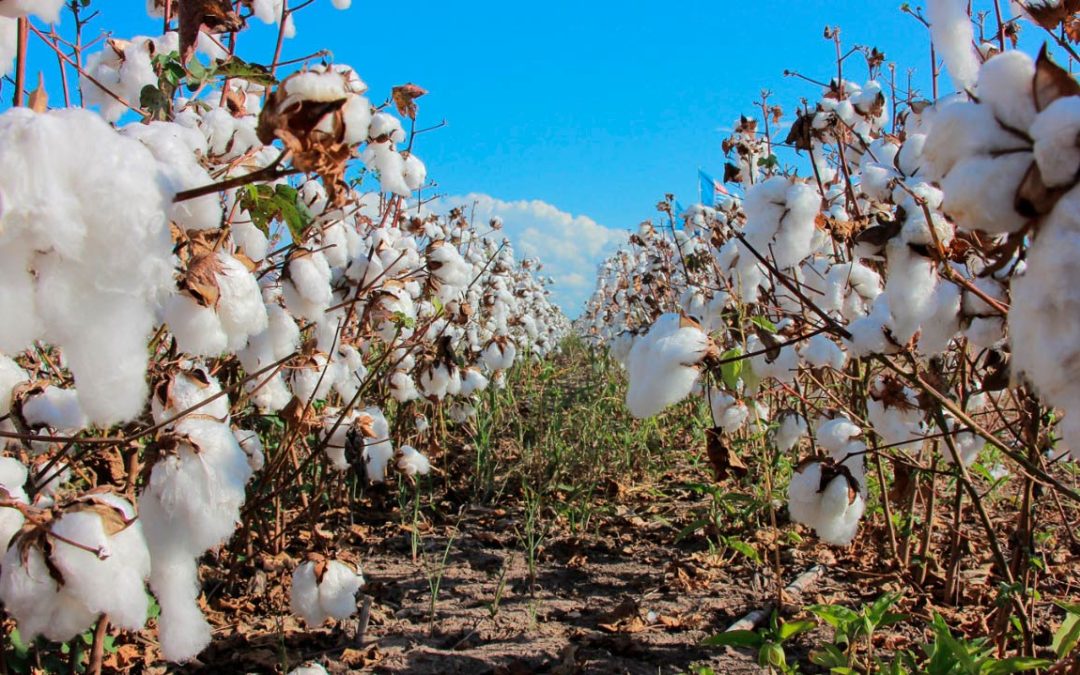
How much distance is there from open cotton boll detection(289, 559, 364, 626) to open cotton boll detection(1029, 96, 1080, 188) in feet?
6.57

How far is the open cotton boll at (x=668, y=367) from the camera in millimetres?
1551

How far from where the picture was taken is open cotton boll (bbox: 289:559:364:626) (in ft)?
7.00

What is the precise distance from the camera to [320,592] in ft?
7.01

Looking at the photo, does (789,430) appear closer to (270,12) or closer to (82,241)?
(270,12)

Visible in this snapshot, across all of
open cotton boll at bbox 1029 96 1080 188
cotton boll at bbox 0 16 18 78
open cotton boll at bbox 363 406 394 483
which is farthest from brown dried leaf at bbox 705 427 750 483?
cotton boll at bbox 0 16 18 78

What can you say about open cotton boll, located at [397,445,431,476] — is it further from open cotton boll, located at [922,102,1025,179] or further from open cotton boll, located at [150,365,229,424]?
open cotton boll, located at [922,102,1025,179]

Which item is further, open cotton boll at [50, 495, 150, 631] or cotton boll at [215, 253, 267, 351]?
cotton boll at [215, 253, 267, 351]

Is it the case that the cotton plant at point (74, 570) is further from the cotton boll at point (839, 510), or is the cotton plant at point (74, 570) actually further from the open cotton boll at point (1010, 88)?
the cotton boll at point (839, 510)

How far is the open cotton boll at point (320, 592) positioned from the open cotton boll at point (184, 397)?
28.3 inches

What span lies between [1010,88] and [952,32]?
330 millimetres

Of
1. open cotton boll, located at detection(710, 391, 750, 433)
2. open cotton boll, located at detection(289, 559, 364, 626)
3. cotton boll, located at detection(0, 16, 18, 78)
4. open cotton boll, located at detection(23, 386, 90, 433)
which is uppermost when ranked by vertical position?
open cotton boll, located at detection(710, 391, 750, 433)

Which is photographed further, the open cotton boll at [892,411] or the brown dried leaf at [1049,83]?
the open cotton boll at [892,411]

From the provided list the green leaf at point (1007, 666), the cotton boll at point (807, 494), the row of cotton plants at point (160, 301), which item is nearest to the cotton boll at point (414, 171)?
the row of cotton plants at point (160, 301)

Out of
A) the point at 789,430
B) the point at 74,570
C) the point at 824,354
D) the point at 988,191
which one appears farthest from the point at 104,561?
the point at 789,430
